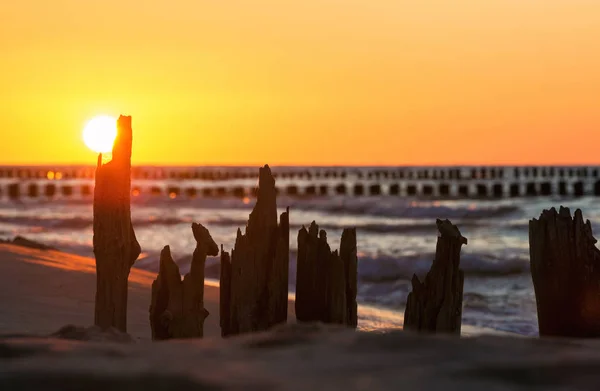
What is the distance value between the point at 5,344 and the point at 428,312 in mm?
2672

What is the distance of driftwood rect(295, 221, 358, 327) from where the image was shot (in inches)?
216

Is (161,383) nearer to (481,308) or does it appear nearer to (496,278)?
(481,308)

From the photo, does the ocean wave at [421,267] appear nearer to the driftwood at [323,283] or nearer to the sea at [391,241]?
the sea at [391,241]

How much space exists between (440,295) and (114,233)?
83.1 inches

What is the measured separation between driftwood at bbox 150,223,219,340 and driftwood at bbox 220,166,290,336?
0.57ft

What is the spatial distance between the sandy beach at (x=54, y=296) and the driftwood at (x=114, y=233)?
2771 mm

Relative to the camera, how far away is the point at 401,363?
11.3 ft

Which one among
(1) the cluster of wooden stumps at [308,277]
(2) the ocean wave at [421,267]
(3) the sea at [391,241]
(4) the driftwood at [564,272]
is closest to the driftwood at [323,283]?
(1) the cluster of wooden stumps at [308,277]

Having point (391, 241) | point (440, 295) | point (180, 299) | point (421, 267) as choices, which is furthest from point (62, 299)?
point (391, 241)

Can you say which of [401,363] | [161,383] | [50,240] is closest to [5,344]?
[161,383]

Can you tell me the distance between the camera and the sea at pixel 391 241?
57.2 feet

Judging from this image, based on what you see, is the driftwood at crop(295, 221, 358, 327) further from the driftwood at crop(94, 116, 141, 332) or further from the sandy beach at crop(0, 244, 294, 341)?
the sandy beach at crop(0, 244, 294, 341)

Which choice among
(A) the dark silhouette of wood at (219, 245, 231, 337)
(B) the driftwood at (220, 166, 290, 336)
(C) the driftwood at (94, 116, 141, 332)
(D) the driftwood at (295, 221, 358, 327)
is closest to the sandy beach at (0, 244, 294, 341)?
(C) the driftwood at (94, 116, 141, 332)

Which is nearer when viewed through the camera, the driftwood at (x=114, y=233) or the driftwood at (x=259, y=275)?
the driftwood at (x=259, y=275)
